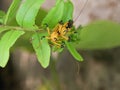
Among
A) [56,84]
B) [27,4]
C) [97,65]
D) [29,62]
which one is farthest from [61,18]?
[29,62]

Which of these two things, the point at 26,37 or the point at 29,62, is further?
the point at 29,62

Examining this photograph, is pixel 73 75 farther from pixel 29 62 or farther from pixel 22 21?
pixel 22 21

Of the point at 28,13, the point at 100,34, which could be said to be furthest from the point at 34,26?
the point at 100,34

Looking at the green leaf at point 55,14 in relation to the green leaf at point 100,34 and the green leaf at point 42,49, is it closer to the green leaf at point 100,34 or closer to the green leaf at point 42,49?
the green leaf at point 42,49


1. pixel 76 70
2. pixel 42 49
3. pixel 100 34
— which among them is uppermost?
pixel 42 49

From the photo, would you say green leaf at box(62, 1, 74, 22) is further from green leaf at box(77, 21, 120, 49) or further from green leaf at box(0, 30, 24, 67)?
green leaf at box(77, 21, 120, 49)

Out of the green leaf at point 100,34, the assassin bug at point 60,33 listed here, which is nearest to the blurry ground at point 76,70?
the green leaf at point 100,34

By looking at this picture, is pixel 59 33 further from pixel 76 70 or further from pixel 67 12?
pixel 76 70
